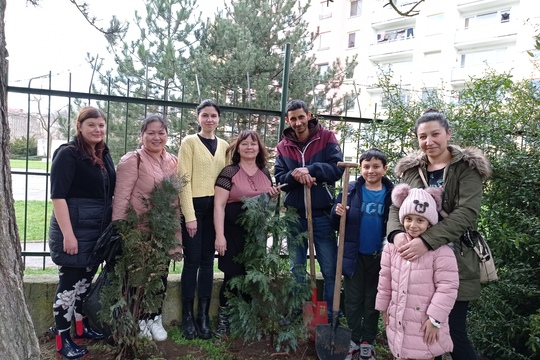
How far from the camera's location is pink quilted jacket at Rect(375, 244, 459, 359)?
7.79 feet

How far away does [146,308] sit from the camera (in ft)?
9.61

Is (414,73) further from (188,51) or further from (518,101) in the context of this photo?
(518,101)

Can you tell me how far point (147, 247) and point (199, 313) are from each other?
38.6 inches

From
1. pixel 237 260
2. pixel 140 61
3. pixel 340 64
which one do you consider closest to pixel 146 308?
pixel 237 260

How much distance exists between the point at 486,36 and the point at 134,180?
27217 millimetres

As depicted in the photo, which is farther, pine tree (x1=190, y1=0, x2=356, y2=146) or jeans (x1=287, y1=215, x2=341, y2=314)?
pine tree (x1=190, y1=0, x2=356, y2=146)

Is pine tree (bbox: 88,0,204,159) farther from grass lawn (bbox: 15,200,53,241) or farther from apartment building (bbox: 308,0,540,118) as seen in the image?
apartment building (bbox: 308,0,540,118)

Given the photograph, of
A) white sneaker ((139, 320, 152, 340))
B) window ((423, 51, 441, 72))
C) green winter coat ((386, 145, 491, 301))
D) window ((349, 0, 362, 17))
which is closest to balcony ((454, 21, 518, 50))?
window ((423, 51, 441, 72))

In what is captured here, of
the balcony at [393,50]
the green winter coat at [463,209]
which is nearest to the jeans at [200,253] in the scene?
the green winter coat at [463,209]

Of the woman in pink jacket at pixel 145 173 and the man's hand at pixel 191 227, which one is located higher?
the woman in pink jacket at pixel 145 173

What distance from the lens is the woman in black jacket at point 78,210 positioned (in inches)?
109

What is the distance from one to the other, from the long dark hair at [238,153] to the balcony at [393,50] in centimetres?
2761

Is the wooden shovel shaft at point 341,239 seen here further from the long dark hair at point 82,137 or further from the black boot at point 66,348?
the black boot at point 66,348

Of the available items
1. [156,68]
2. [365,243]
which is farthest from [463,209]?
[156,68]
